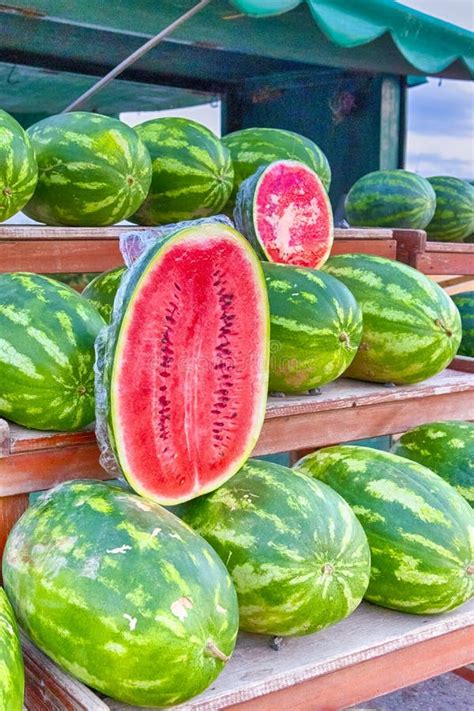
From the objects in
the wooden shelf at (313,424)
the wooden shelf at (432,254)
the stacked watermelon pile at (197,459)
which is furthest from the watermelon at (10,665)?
the wooden shelf at (432,254)

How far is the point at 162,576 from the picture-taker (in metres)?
1.35

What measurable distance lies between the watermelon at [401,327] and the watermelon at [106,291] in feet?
2.04

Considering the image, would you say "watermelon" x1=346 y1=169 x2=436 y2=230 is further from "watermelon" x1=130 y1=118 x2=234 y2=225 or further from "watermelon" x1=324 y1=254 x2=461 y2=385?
"watermelon" x1=324 y1=254 x2=461 y2=385

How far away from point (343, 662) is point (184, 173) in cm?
139

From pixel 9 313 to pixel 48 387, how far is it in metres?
0.17

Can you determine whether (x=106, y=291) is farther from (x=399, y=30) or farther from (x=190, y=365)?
(x=399, y=30)

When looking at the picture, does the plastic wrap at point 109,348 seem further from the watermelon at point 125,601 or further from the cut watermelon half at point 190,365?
the watermelon at point 125,601

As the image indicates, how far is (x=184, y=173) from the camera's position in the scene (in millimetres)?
2391

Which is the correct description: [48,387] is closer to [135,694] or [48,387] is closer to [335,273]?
[135,694]

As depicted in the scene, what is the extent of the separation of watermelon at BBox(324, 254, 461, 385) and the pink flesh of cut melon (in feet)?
0.57

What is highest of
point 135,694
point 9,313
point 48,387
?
point 9,313

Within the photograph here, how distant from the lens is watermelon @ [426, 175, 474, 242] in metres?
3.58

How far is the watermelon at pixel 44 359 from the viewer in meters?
1.59

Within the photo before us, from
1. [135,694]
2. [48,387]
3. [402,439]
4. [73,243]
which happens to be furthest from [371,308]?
[135,694]
